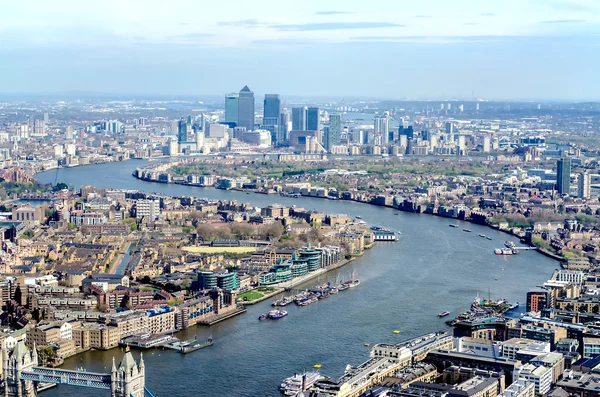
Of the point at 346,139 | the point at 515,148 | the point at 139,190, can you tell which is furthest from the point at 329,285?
the point at 346,139

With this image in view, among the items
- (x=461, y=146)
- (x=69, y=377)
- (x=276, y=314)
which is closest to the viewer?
(x=69, y=377)

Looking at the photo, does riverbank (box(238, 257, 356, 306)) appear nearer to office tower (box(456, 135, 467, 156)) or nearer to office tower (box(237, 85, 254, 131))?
office tower (box(456, 135, 467, 156))

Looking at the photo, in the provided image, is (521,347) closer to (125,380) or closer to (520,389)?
(520,389)

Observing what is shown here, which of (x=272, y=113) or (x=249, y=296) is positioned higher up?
(x=272, y=113)

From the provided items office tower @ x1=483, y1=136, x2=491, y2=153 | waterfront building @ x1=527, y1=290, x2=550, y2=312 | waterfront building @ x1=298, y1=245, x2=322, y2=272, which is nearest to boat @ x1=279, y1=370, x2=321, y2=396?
waterfront building @ x1=527, y1=290, x2=550, y2=312

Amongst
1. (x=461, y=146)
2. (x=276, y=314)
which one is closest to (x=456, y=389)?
(x=276, y=314)

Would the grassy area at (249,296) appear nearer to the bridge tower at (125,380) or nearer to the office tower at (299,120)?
the bridge tower at (125,380)
